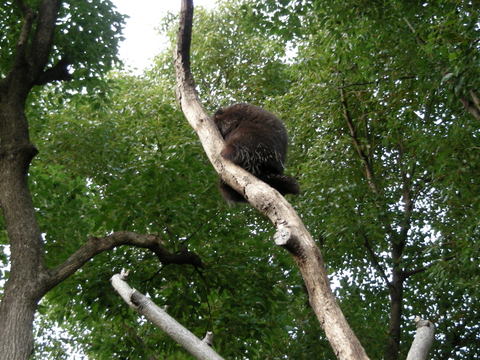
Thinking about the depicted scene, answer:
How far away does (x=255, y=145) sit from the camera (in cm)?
541

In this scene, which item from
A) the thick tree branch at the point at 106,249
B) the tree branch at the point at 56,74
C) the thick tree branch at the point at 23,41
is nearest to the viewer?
the thick tree branch at the point at 106,249

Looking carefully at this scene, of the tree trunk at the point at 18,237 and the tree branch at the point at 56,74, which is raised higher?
the tree branch at the point at 56,74

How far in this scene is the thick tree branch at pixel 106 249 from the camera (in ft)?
23.8

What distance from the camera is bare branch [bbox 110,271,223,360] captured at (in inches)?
130

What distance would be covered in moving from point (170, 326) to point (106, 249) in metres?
4.40

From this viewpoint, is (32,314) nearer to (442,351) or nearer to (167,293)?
(167,293)

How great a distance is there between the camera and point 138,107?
620 inches

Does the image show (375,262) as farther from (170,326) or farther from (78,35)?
(170,326)

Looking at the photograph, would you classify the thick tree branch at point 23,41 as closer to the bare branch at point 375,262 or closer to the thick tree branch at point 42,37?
the thick tree branch at point 42,37

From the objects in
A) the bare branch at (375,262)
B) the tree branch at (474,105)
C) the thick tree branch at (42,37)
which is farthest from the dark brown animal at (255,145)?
the bare branch at (375,262)

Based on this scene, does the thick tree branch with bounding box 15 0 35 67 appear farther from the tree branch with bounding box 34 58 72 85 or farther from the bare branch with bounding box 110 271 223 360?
the bare branch with bounding box 110 271 223 360

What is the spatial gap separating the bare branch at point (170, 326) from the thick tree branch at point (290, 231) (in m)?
0.64

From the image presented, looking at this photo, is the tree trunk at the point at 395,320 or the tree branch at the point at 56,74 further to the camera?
Answer: the tree trunk at the point at 395,320

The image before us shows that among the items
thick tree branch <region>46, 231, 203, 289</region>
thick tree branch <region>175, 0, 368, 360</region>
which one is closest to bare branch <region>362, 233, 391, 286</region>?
thick tree branch <region>46, 231, 203, 289</region>
